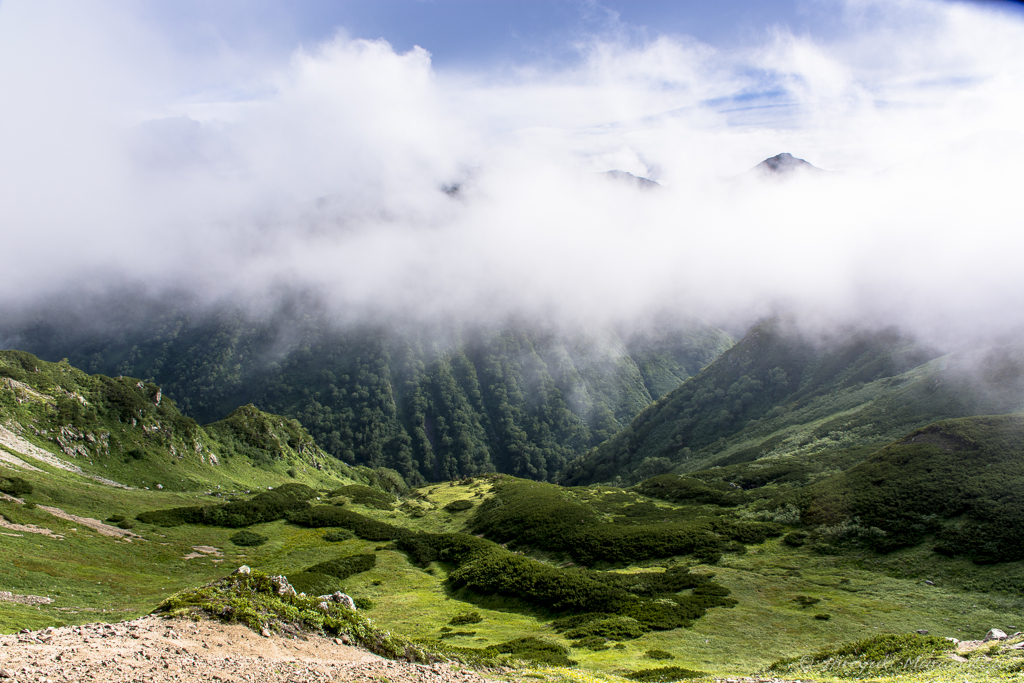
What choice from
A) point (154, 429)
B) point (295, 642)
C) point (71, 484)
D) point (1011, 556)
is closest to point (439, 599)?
point (295, 642)

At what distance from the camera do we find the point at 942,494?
58.0 metres

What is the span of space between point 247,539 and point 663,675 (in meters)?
62.6

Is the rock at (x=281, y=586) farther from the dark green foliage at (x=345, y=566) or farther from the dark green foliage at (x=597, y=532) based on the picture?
the dark green foliage at (x=597, y=532)

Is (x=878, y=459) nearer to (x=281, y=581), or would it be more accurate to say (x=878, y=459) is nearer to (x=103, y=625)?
(x=281, y=581)

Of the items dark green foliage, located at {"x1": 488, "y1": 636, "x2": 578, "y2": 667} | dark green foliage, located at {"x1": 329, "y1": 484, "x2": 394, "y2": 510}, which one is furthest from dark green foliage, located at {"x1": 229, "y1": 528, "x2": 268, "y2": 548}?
dark green foliage, located at {"x1": 488, "y1": 636, "x2": 578, "y2": 667}

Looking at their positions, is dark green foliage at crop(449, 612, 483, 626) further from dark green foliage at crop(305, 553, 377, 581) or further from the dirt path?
the dirt path

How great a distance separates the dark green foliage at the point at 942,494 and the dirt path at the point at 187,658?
56443 mm

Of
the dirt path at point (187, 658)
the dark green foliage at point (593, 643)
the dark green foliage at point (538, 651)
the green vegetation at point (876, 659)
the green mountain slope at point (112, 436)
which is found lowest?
the dark green foliage at point (593, 643)

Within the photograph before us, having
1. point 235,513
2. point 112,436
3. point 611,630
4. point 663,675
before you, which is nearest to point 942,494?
point 611,630

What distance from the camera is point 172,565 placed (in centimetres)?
5441

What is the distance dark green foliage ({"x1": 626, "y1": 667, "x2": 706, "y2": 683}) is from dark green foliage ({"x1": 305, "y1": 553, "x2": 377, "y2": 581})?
38748 millimetres

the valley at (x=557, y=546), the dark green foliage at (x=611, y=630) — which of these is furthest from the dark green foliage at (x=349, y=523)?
the dark green foliage at (x=611, y=630)

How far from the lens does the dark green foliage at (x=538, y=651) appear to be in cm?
2869

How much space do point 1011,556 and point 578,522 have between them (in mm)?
46816
